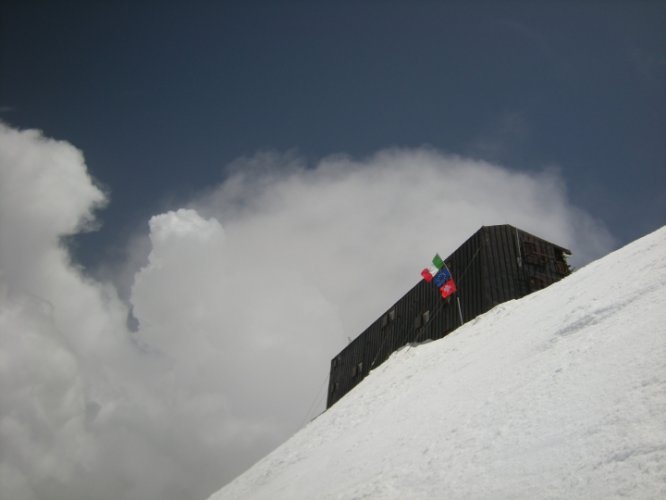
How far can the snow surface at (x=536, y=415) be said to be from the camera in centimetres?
498

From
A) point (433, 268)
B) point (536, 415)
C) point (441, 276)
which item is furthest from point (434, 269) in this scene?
point (536, 415)

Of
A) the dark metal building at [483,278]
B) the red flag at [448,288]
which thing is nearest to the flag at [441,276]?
the red flag at [448,288]

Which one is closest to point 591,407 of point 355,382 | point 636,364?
point 636,364

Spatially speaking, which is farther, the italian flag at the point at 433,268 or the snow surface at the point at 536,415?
the italian flag at the point at 433,268

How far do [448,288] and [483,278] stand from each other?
2.14m

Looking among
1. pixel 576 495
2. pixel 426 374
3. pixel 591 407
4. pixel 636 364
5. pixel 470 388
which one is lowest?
pixel 576 495

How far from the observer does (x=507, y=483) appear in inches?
209

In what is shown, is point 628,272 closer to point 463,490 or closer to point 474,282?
point 463,490

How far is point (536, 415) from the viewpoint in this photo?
261 inches

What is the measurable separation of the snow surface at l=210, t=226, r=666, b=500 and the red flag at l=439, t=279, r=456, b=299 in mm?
8491

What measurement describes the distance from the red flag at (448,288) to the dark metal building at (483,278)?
0.61 meters

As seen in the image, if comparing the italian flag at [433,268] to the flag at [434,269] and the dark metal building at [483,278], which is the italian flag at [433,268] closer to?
the flag at [434,269]

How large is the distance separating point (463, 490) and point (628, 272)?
8.06 metres

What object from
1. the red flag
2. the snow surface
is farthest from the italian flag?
the snow surface
